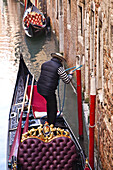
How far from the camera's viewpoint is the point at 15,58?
34.1 feet

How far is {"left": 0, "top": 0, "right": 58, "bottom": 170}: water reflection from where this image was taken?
Answer: 22.6 feet

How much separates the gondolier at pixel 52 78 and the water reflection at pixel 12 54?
111 centimetres

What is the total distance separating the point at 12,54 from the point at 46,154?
24.5ft

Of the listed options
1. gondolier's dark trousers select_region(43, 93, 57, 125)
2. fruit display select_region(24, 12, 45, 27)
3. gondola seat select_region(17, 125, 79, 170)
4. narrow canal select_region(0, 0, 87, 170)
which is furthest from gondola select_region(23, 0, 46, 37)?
gondola seat select_region(17, 125, 79, 170)

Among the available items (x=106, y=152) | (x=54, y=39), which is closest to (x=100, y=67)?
(x=106, y=152)

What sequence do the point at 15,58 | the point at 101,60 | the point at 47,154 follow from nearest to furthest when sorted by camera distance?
the point at 47,154 < the point at 101,60 < the point at 15,58

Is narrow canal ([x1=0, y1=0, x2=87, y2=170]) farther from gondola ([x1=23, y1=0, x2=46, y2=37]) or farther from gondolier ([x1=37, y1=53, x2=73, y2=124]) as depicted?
gondolier ([x1=37, y1=53, x2=73, y2=124])

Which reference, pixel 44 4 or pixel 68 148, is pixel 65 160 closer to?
pixel 68 148

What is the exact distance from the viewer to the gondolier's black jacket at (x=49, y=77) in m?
4.50

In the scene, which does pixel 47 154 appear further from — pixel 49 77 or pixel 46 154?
pixel 49 77

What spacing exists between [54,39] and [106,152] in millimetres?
9319

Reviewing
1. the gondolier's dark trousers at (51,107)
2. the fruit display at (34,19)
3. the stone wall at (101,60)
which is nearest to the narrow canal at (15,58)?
the fruit display at (34,19)

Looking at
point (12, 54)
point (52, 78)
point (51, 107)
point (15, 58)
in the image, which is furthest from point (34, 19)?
point (52, 78)

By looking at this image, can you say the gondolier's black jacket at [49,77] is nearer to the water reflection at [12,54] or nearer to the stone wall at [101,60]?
the stone wall at [101,60]
